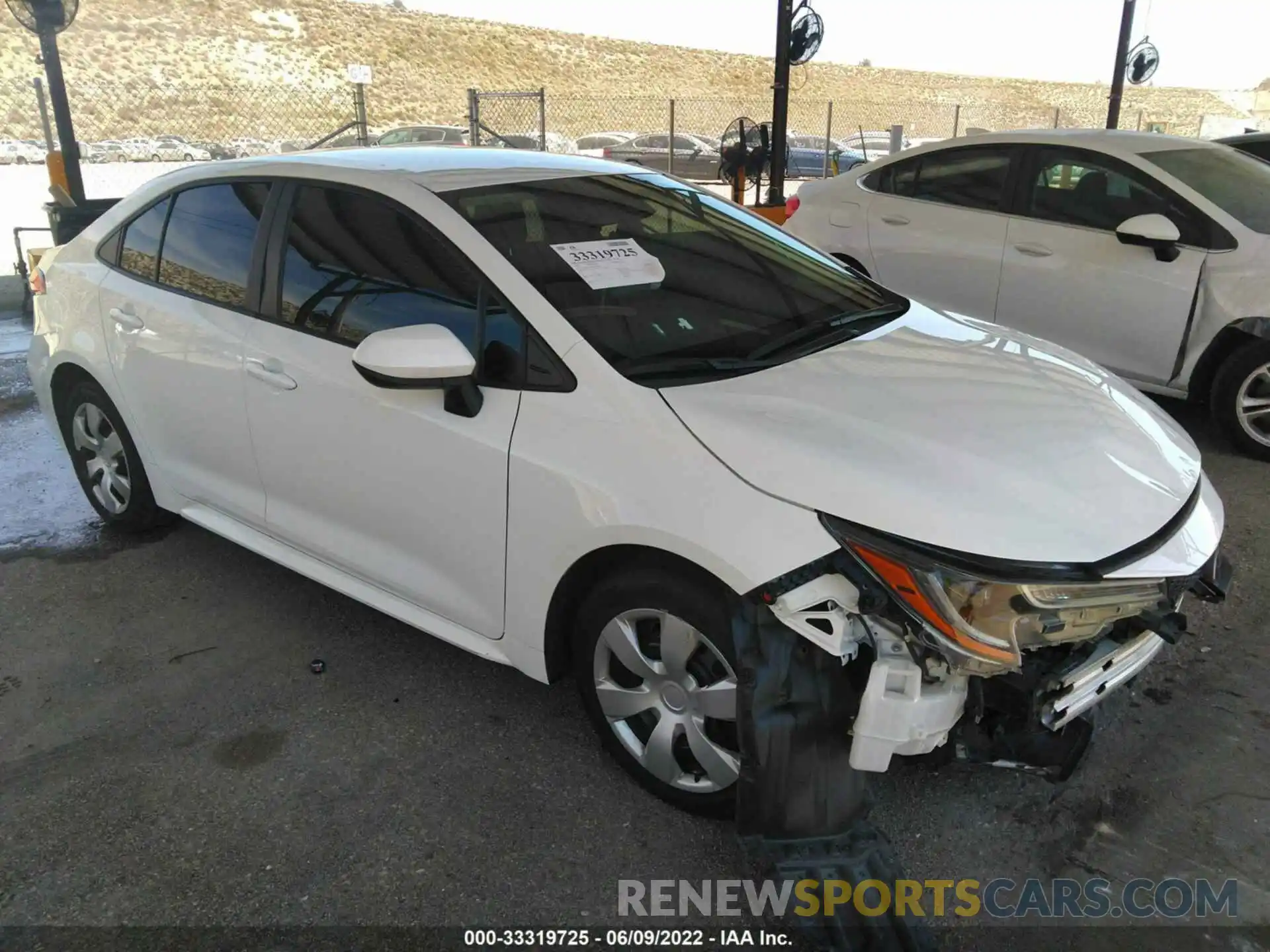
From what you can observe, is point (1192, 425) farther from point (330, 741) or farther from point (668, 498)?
point (330, 741)

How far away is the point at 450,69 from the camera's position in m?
51.1

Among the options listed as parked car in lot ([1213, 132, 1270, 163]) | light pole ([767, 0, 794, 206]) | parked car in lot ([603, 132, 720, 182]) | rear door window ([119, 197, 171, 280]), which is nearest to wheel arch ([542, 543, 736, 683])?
rear door window ([119, 197, 171, 280])

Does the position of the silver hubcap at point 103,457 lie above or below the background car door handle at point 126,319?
below

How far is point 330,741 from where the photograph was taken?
2.88 meters

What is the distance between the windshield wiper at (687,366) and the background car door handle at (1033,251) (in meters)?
3.56

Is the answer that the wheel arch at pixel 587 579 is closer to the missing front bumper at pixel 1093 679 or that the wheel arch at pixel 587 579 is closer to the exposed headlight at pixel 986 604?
the exposed headlight at pixel 986 604

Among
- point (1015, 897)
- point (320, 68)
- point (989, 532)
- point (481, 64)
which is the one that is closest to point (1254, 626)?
point (1015, 897)

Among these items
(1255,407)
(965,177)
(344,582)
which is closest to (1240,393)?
(1255,407)

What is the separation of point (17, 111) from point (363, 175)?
3961 cm

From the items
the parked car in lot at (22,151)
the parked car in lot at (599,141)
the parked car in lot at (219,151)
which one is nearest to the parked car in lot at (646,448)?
the parked car in lot at (219,151)

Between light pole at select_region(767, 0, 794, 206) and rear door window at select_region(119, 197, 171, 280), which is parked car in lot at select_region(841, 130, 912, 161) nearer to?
light pole at select_region(767, 0, 794, 206)

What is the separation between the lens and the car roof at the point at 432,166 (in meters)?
3.04

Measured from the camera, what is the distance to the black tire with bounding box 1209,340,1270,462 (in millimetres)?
4797

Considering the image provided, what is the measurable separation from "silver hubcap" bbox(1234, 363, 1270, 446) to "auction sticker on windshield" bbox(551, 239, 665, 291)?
359 centimetres
